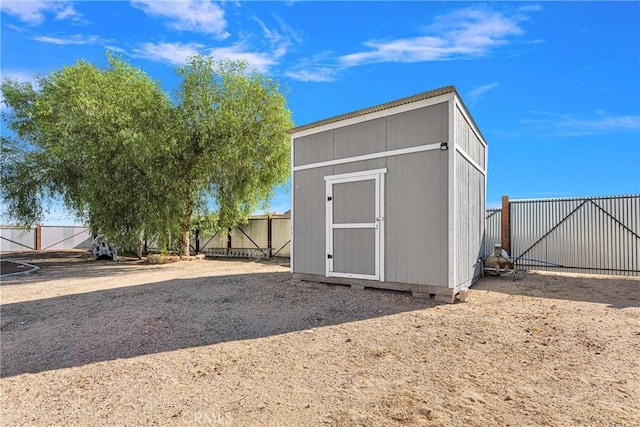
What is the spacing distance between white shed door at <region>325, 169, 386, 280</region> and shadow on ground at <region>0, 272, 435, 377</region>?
0.44 m

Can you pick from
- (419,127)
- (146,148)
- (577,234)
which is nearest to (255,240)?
(146,148)

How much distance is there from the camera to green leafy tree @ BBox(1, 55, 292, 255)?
11.7 m

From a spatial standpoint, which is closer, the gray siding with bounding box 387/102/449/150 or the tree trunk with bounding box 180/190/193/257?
the gray siding with bounding box 387/102/449/150

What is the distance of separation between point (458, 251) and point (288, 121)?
30.9 ft

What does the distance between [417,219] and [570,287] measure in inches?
148

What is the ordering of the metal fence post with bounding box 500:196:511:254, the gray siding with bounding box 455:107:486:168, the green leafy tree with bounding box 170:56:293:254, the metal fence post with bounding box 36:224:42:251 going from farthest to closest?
the metal fence post with bounding box 36:224:42:251 → the green leafy tree with bounding box 170:56:293:254 → the metal fence post with bounding box 500:196:511:254 → the gray siding with bounding box 455:107:486:168

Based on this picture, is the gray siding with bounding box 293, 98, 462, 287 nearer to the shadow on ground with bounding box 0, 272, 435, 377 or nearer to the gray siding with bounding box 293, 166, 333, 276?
the gray siding with bounding box 293, 166, 333, 276

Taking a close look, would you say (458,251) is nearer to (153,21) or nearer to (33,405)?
(33,405)

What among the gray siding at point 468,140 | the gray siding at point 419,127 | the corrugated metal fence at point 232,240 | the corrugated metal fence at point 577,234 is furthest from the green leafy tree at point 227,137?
the corrugated metal fence at point 577,234

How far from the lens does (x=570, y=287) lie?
6.77 metres

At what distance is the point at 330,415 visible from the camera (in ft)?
7.78

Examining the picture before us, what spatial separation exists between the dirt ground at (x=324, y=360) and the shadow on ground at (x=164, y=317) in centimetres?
3

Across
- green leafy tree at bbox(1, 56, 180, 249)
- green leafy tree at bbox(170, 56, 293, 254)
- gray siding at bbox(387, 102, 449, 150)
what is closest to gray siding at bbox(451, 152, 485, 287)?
gray siding at bbox(387, 102, 449, 150)

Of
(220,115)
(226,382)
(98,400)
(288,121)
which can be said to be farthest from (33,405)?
(288,121)
